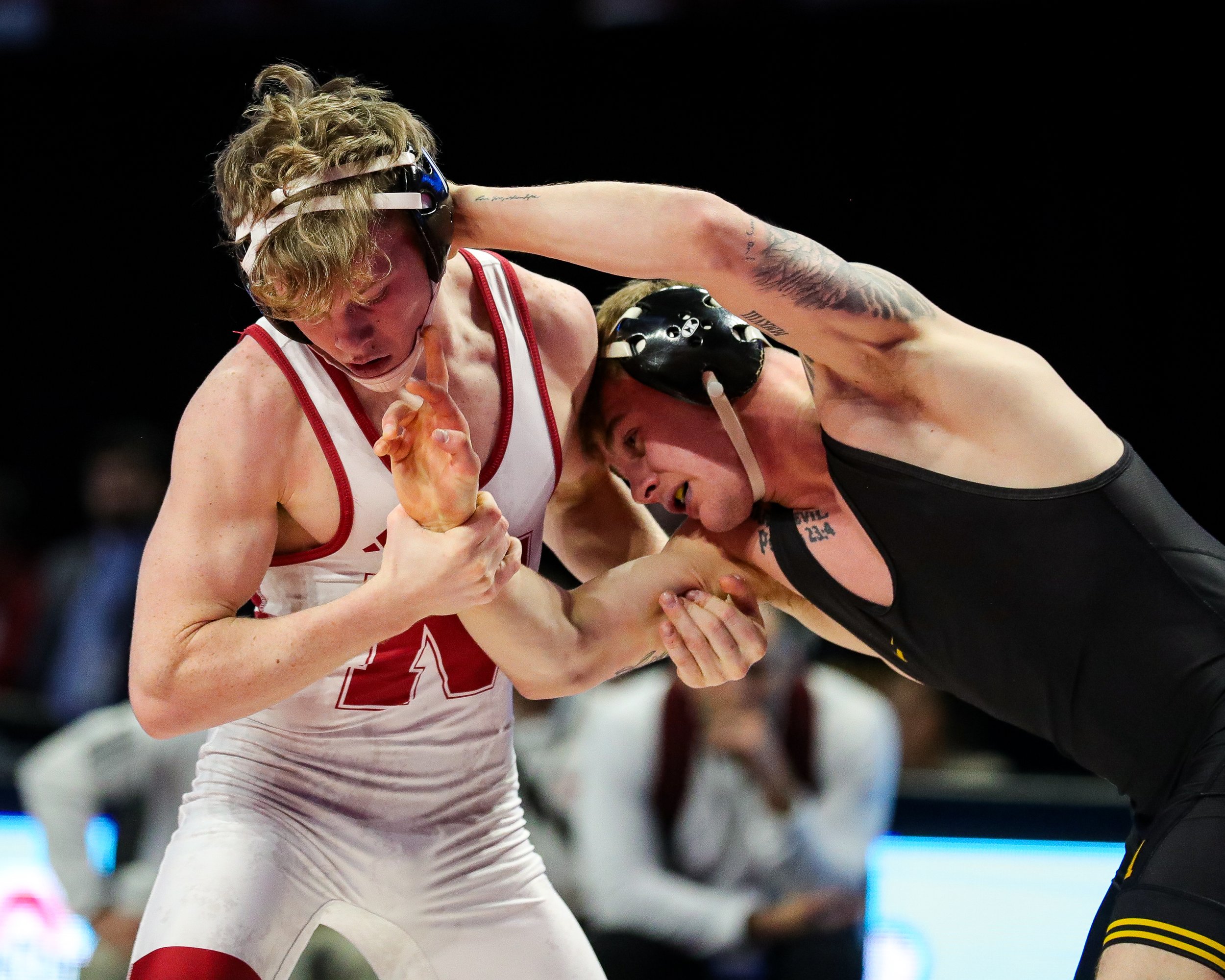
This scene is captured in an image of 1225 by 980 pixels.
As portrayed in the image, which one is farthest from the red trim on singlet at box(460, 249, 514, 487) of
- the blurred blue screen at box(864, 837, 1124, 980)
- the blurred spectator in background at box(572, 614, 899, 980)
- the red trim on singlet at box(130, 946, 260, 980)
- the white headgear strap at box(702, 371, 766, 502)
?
the blurred blue screen at box(864, 837, 1124, 980)


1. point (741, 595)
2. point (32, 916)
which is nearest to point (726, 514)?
point (741, 595)

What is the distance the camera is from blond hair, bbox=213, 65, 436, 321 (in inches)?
98.7

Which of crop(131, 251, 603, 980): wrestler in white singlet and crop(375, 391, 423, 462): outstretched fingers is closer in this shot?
crop(375, 391, 423, 462): outstretched fingers

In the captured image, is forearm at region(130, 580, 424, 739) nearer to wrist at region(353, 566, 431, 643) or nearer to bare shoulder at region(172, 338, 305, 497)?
wrist at region(353, 566, 431, 643)

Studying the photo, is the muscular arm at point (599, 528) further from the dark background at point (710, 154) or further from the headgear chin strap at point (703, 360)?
the dark background at point (710, 154)

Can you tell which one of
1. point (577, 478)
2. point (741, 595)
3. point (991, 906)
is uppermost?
point (577, 478)

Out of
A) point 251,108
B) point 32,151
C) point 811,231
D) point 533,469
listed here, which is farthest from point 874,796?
point 32,151

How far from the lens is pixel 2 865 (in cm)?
521

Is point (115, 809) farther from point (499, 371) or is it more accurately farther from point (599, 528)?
point (499, 371)

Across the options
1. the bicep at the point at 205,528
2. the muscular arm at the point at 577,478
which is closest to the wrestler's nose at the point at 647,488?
the muscular arm at the point at 577,478

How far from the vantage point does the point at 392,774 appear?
309 cm

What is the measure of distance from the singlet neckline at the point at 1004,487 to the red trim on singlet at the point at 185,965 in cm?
163

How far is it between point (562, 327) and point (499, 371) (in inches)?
10.0

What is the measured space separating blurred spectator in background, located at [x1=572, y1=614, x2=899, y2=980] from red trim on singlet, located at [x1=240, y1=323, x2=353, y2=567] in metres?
2.20
